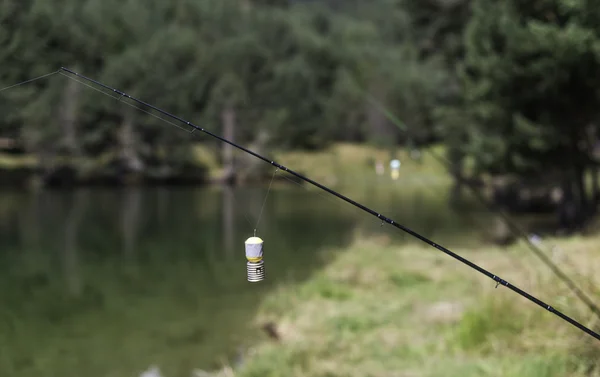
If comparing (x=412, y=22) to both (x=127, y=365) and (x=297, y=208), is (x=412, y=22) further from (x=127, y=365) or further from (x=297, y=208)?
(x=127, y=365)

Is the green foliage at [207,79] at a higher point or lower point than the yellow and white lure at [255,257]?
higher

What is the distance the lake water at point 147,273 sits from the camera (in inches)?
372

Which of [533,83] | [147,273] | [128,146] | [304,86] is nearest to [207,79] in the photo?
[128,146]

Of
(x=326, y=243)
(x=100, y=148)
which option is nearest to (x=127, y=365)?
(x=326, y=243)

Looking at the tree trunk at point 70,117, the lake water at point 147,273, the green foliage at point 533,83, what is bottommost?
the lake water at point 147,273

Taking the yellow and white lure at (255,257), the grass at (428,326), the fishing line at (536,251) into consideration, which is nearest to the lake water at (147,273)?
the grass at (428,326)

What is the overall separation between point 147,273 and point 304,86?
39551mm

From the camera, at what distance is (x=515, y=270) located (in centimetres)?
965

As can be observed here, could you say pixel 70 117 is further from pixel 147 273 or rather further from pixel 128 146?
pixel 147 273

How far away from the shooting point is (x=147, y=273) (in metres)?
15.5

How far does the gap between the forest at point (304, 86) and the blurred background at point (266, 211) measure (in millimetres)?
106

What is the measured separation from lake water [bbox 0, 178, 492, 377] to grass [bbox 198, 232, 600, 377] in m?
1.16

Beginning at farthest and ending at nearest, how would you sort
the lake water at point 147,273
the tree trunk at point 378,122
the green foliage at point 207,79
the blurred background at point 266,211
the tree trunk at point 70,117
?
1. the tree trunk at point 378,122
2. the green foliage at point 207,79
3. the tree trunk at point 70,117
4. the lake water at point 147,273
5. the blurred background at point 266,211

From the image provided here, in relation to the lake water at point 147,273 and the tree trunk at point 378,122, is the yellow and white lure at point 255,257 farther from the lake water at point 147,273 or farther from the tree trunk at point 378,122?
the tree trunk at point 378,122
